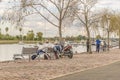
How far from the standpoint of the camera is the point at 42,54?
27.5m

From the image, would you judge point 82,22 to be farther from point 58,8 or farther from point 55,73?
point 55,73

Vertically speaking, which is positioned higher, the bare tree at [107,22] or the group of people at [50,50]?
the bare tree at [107,22]

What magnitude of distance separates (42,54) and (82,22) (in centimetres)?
1236

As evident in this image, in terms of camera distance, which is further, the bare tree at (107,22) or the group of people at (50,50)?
the bare tree at (107,22)

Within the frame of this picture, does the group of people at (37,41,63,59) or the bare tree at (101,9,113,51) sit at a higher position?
the bare tree at (101,9,113,51)

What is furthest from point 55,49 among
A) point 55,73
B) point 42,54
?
point 55,73

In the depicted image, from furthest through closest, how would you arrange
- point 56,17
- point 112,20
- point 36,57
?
point 112,20 < point 56,17 < point 36,57

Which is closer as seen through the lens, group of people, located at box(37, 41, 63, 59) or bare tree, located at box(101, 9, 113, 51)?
group of people, located at box(37, 41, 63, 59)

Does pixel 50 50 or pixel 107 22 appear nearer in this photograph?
pixel 50 50

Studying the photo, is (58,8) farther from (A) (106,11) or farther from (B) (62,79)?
(A) (106,11)

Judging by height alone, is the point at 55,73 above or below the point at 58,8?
below

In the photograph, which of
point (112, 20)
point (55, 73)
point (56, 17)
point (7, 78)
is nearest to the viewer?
point (7, 78)

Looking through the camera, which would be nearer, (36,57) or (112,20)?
(36,57)

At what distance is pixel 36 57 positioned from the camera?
26844 millimetres
